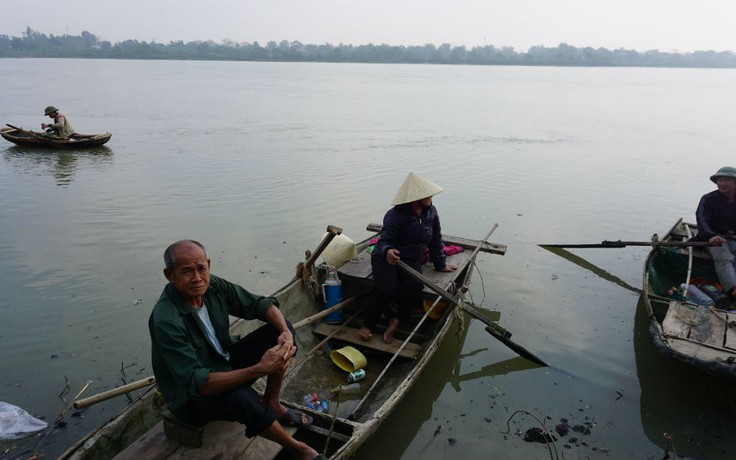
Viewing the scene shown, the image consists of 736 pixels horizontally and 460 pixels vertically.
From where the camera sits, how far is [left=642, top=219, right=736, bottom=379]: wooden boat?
434cm

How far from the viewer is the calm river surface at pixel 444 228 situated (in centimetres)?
471

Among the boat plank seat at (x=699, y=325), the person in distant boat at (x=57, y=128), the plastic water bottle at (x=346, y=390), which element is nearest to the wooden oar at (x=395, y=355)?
the plastic water bottle at (x=346, y=390)

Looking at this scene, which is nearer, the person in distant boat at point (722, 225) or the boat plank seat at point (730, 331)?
the boat plank seat at point (730, 331)

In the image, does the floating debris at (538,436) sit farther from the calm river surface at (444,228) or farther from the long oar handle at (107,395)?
the long oar handle at (107,395)

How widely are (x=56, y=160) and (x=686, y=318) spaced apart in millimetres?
15326

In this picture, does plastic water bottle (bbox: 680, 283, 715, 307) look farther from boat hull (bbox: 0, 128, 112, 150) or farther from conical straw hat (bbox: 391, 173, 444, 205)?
boat hull (bbox: 0, 128, 112, 150)

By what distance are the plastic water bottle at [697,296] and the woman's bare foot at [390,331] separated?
10.9ft

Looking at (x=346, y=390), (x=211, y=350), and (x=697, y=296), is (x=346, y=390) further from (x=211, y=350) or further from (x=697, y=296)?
(x=697, y=296)

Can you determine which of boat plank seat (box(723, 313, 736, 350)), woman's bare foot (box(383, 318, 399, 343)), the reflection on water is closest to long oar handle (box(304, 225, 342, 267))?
woman's bare foot (box(383, 318, 399, 343))

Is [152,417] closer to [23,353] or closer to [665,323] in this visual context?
[23,353]

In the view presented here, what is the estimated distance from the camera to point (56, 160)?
47.8 feet

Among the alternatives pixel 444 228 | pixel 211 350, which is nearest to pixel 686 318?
pixel 211 350

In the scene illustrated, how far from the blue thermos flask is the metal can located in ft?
2.64

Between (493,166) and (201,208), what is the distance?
27.1 ft
